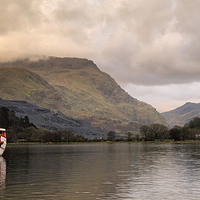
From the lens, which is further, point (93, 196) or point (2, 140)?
point (2, 140)

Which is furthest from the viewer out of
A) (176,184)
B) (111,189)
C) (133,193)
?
(176,184)

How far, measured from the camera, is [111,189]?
38.5m

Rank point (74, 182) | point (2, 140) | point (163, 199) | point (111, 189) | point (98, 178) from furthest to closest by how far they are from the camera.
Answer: point (2, 140) < point (98, 178) < point (74, 182) < point (111, 189) < point (163, 199)

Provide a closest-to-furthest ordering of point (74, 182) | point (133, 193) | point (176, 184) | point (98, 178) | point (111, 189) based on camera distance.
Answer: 1. point (133, 193)
2. point (111, 189)
3. point (176, 184)
4. point (74, 182)
5. point (98, 178)

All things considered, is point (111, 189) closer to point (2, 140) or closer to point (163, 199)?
point (163, 199)

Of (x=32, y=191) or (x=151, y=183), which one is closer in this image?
(x=32, y=191)

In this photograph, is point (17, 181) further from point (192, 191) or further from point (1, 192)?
point (192, 191)

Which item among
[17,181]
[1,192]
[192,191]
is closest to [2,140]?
[17,181]

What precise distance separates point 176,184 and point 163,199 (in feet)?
34.8

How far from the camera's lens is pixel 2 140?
124812mm

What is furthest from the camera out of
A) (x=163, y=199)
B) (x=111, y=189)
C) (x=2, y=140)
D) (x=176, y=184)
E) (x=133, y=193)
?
(x=2, y=140)

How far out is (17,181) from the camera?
150ft

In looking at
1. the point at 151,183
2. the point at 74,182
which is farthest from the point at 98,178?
the point at 151,183

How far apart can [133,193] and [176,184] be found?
30.3 feet
